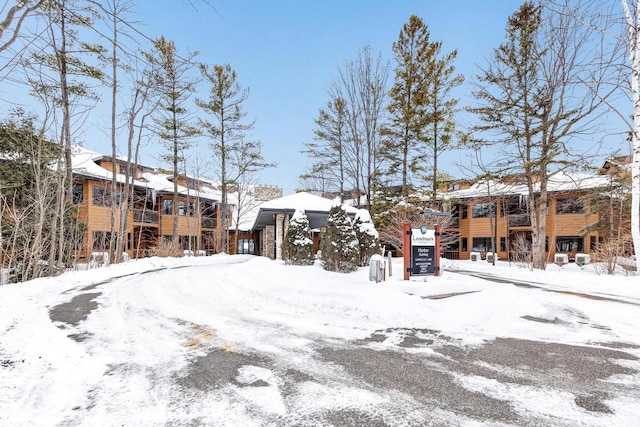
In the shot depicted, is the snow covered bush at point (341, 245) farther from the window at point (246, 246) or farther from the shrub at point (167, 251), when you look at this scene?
the window at point (246, 246)

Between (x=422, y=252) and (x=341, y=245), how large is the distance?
11.1 ft

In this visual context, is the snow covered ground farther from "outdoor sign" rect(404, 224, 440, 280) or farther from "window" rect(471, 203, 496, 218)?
"window" rect(471, 203, 496, 218)

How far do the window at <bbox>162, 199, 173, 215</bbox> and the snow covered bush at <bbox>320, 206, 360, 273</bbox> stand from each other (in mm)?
20107

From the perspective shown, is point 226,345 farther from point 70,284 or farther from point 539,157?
point 539,157

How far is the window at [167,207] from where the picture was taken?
2670 centimetres

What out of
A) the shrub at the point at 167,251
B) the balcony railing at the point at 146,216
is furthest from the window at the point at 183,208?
the shrub at the point at 167,251

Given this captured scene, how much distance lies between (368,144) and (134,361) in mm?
19608

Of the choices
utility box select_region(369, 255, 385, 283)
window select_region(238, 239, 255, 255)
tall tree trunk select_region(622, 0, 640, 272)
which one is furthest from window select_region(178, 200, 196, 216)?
tall tree trunk select_region(622, 0, 640, 272)

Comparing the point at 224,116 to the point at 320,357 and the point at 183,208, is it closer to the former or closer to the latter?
the point at 183,208

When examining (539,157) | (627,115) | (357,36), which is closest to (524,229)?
(539,157)

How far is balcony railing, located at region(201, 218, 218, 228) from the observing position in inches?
1146

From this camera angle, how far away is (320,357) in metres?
3.79

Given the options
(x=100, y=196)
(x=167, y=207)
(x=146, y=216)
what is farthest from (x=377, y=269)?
(x=167, y=207)

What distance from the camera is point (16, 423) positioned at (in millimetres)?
2338
